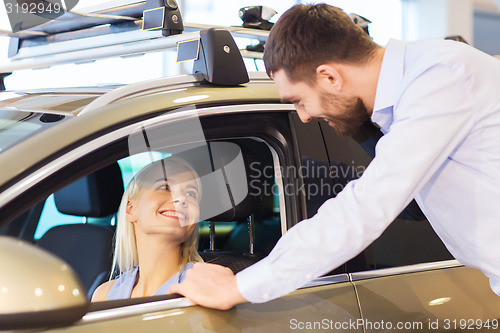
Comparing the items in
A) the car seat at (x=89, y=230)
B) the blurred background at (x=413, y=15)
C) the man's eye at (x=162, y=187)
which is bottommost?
the blurred background at (x=413, y=15)

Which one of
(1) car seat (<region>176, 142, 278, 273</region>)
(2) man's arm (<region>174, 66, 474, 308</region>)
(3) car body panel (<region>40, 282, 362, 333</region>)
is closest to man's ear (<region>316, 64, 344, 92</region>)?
(2) man's arm (<region>174, 66, 474, 308</region>)

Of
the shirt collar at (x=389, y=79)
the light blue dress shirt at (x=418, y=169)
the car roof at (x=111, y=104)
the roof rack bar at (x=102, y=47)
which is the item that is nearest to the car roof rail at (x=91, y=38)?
the roof rack bar at (x=102, y=47)

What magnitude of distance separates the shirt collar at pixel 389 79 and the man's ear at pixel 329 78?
91 millimetres

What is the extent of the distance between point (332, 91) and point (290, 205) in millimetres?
346

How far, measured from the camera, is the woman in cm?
176

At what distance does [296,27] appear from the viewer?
1450 mm

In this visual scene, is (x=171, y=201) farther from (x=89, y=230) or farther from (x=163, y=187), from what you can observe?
(x=89, y=230)

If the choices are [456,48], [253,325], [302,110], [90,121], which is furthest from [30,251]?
[456,48]

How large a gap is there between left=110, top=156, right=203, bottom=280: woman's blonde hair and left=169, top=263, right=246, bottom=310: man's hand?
1.26 ft

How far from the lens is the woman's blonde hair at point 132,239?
5.82 ft

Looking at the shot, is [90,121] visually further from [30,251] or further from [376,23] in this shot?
[376,23]

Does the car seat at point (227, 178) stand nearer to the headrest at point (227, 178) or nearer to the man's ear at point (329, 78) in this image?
the headrest at point (227, 178)

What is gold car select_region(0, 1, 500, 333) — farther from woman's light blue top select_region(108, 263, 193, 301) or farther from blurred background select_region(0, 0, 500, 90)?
blurred background select_region(0, 0, 500, 90)

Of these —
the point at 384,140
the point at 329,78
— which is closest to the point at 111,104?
the point at 329,78
